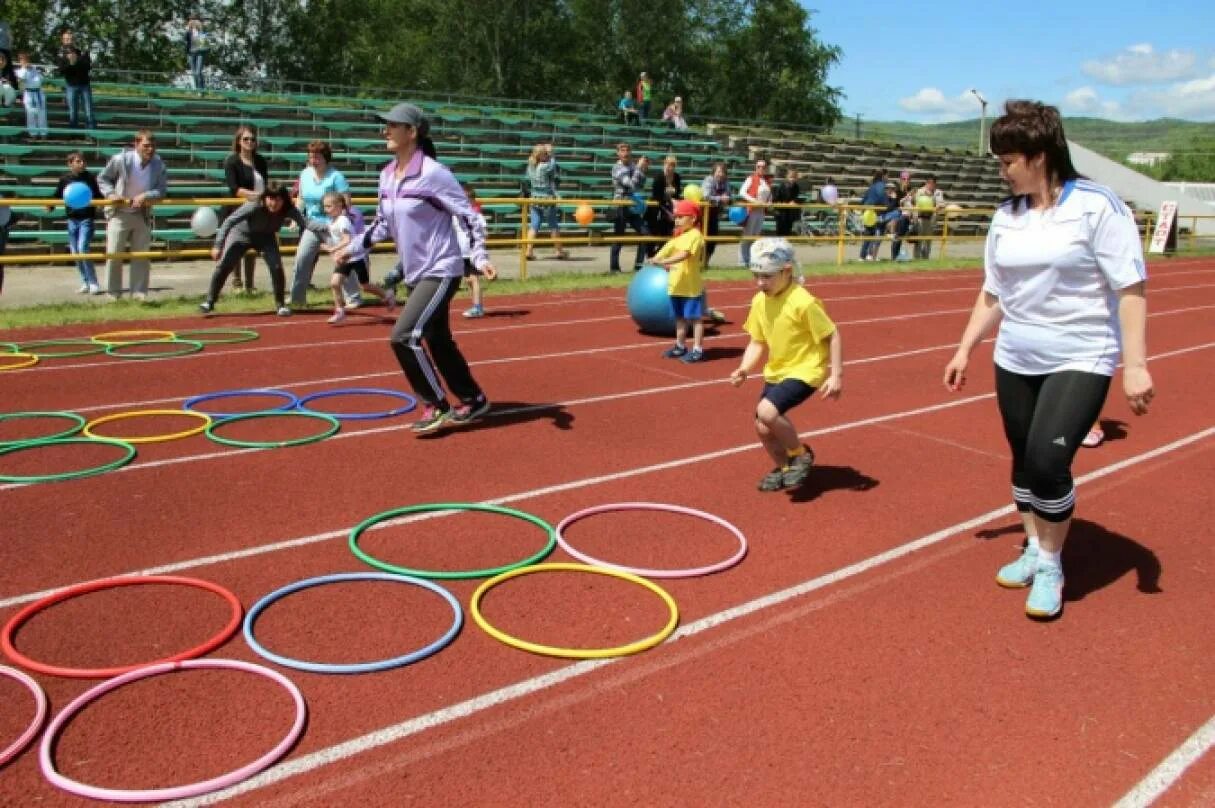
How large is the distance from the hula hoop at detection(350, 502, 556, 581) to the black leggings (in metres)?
7.33

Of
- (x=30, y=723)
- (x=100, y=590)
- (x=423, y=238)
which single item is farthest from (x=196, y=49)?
(x=30, y=723)

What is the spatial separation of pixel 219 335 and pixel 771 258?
7.10m

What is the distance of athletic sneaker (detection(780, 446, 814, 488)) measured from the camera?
6281 millimetres

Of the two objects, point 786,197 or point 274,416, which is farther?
point 786,197

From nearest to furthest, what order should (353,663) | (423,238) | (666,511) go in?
(353,663) → (666,511) → (423,238)

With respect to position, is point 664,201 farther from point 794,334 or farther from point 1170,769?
point 1170,769

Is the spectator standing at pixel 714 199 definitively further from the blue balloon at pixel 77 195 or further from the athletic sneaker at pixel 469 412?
the athletic sneaker at pixel 469 412

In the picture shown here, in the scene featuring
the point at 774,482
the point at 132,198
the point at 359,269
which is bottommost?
the point at 774,482

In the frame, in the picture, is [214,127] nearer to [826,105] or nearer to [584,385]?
[584,385]

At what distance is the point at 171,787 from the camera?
320 cm

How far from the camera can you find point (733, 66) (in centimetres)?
6969

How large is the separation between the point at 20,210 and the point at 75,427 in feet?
43.3

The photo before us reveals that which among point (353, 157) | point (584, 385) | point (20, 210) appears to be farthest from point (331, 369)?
point (353, 157)

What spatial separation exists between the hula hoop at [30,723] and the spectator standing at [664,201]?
49.4 ft
